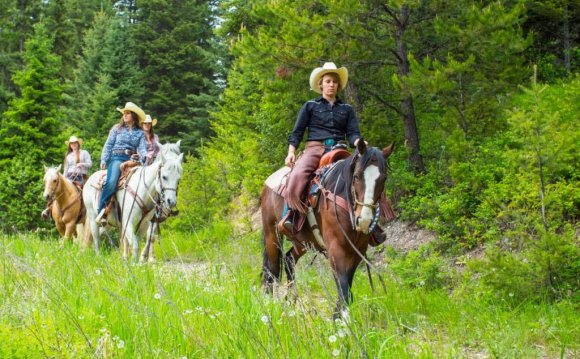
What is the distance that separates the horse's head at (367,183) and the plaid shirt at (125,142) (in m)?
6.30

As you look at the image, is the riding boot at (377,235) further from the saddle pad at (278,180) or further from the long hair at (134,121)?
the long hair at (134,121)

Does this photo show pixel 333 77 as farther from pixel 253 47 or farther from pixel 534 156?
pixel 253 47

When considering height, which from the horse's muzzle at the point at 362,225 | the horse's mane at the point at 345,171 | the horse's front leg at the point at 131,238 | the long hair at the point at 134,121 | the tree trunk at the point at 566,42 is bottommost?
the horse's front leg at the point at 131,238

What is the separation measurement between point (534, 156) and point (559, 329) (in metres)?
1.89

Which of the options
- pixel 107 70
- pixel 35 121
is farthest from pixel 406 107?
pixel 107 70

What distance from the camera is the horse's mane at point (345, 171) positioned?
5711 mm

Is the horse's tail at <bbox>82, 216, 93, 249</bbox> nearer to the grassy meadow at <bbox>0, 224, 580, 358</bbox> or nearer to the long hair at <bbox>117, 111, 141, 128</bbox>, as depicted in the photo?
the long hair at <bbox>117, 111, 141, 128</bbox>

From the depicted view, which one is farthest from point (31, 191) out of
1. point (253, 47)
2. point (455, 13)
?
point (455, 13)

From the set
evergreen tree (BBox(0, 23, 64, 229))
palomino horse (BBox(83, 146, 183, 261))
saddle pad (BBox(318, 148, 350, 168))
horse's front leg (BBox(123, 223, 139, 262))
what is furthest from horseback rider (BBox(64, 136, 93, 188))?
saddle pad (BBox(318, 148, 350, 168))

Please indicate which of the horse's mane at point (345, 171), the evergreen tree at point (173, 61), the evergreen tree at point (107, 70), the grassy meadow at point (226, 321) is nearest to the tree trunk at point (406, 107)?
the grassy meadow at point (226, 321)

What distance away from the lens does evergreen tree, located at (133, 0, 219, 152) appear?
3809 centimetres

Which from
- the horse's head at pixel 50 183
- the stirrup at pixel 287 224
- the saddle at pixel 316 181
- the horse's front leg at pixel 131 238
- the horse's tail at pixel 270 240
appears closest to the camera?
the saddle at pixel 316 181

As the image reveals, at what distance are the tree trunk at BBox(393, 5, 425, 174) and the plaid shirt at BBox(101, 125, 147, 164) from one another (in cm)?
527

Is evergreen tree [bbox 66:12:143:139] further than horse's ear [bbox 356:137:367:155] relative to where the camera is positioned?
Yes
